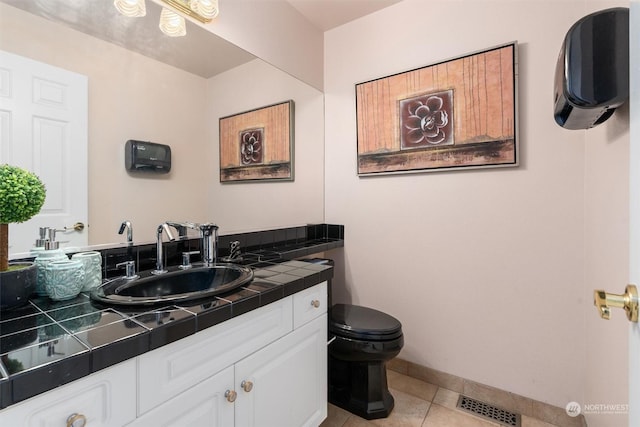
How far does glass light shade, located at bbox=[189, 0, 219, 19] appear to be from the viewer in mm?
1401

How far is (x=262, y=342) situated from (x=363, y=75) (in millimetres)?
1826

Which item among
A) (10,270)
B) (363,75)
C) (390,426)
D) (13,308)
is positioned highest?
(363,75)

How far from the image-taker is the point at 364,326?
1.54 meters

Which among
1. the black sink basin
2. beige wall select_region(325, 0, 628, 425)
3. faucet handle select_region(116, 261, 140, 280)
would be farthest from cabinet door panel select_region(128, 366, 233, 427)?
beige wall select_region(325, 0, 628, 425)

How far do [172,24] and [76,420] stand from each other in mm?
1512

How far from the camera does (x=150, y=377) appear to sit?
726 mm

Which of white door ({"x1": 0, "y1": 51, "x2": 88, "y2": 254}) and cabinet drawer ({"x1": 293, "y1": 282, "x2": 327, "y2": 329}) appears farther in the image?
cabinet drawer ({"x1": 293, "y1": 282, "x2": 327, "y2": 329})

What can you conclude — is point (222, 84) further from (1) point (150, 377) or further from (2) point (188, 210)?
(1) point (150, 377)

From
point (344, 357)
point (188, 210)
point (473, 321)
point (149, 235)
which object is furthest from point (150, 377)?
point (473, 321)

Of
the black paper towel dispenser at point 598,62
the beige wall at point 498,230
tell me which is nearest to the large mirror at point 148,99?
the beige wall at point 498,230

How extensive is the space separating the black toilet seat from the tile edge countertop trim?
0.45 m

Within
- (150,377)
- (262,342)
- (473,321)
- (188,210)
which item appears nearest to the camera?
(150,377)

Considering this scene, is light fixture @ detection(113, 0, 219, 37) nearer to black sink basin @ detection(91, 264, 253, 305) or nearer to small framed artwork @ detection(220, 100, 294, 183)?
small framed artwork @ detection(220, 100, 294, 183)

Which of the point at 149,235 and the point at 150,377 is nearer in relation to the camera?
the point at 150,377
